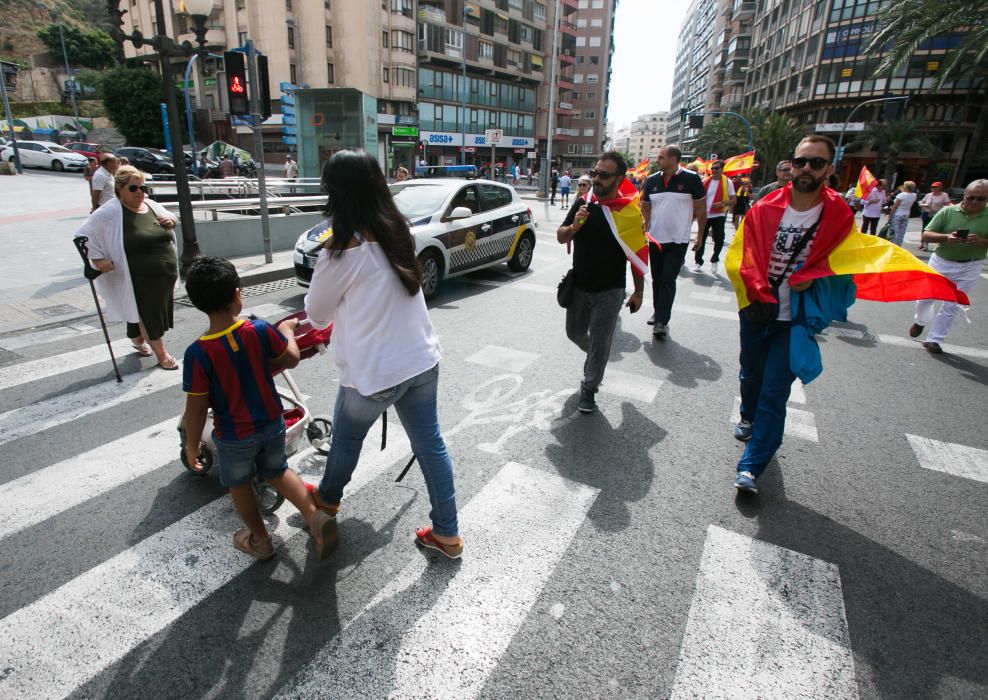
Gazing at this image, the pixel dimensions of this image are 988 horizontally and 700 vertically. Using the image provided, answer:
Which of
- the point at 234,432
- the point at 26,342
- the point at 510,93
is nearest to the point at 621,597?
the point at 234,432

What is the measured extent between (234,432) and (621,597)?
6.14ft

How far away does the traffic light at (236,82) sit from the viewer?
8812mm

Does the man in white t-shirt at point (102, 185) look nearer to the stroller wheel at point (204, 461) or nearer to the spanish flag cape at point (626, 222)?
the stroller wheel at point (204, 461)

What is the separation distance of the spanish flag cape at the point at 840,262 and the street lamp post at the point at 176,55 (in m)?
7.54

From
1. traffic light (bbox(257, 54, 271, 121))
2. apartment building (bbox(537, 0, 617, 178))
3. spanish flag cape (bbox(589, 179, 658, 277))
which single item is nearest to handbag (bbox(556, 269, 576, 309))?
spanish flag cape (bbox(589, 179, 658, 277))

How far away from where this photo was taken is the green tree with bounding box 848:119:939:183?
40531 mm

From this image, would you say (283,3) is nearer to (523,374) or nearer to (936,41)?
(523,374)

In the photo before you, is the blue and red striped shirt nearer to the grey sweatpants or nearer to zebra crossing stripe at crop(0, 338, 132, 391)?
the grey sweatpants

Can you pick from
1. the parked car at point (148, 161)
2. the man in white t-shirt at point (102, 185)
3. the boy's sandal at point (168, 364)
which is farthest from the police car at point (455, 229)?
the parked car at point (148, 161)

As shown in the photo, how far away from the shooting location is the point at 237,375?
236cm

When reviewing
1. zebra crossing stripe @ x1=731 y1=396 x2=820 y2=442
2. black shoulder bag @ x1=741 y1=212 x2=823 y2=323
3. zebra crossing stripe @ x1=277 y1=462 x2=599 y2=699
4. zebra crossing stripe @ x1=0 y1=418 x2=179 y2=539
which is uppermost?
black shoulder bag @ x1=741 y1=212 x2=823 y2=323

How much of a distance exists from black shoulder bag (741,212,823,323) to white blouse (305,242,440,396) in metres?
2.01

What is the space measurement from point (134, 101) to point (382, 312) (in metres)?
52.9

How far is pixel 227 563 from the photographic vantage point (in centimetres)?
270
